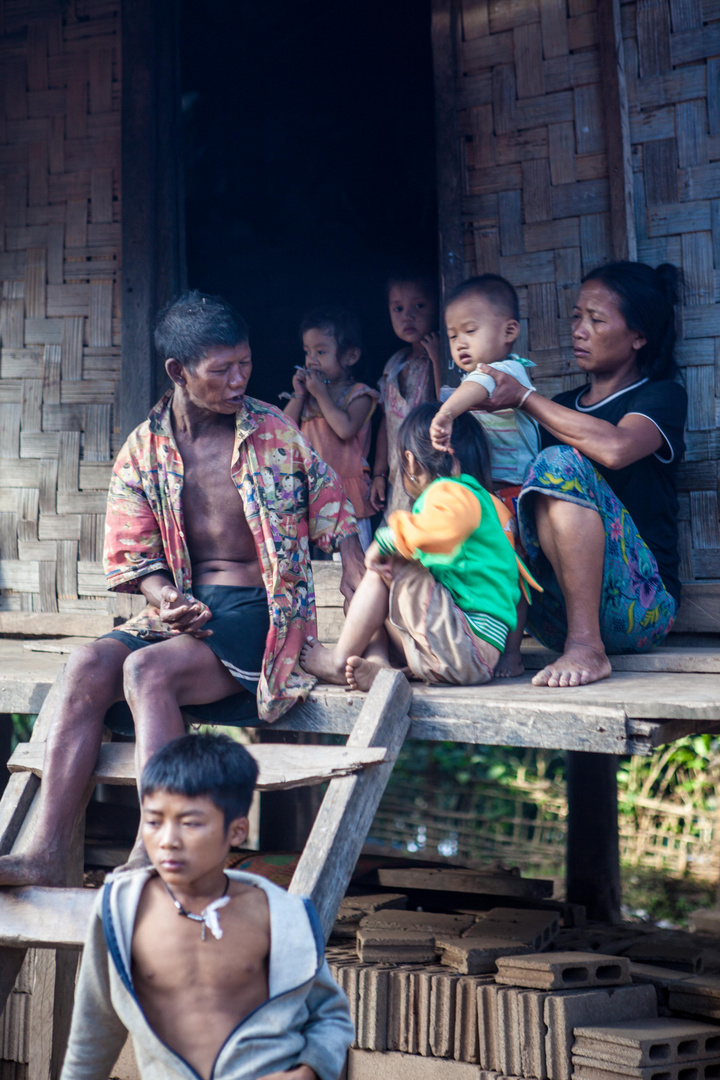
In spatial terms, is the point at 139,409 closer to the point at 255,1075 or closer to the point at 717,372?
the point at 717,372

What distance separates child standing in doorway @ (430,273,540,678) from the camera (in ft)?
11.0

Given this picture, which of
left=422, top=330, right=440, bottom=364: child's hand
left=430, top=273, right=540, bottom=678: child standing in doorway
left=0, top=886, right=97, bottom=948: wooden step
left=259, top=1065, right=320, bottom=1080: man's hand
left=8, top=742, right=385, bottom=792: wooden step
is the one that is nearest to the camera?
left=259, top=1065, right=320, bottom=1080: man's hand

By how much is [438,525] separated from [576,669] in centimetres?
54

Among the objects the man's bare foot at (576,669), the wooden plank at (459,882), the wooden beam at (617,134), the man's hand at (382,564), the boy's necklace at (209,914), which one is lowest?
the wooden plank at (459,882)

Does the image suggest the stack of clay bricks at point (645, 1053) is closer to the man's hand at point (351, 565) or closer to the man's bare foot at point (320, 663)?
the man's bare foot at point (320, 663)

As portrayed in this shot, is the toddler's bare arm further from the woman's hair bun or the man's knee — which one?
the man's knee

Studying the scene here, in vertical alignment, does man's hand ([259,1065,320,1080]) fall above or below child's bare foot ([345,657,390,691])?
below

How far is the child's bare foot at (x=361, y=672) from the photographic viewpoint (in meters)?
2.77

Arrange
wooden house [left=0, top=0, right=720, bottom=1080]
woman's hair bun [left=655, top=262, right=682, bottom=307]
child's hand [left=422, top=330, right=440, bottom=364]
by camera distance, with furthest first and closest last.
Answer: child's hand [left=422, top=330, right=440, bottom=364]
wooden house [left=0, top=0, right=720, bottom=1080]
woman's hair bun [left=655, top=262, right=682, bottom=307]

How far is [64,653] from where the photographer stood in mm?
3666

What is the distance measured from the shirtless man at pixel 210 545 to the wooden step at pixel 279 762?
0.06 m

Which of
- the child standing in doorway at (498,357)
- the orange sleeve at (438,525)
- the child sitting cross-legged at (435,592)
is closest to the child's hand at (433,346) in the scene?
the child standing in doorway at (498,357)

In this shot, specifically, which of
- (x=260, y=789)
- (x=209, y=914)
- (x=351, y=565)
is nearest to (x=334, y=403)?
(x=351, y=565)

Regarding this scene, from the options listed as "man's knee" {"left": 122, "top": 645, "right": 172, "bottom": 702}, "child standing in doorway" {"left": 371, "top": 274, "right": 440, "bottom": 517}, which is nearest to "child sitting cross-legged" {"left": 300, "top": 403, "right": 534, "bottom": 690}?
"man's knee" {"left": 122, "top": 645, "right": 172, "bottom": 702}
